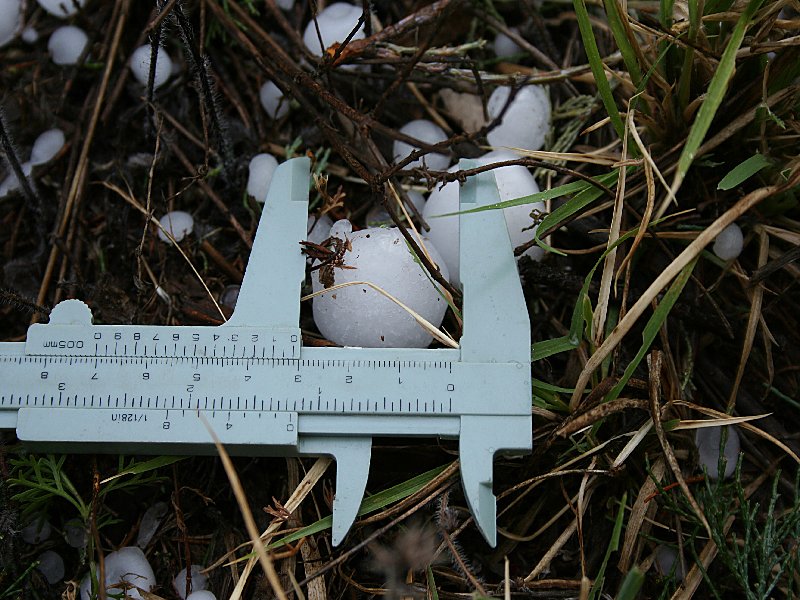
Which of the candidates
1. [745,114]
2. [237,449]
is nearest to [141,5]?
[237,449]

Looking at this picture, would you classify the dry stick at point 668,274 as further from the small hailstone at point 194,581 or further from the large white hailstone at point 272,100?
the large white hailstone at point 272,100

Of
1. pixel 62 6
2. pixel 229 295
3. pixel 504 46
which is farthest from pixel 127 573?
pixel 504 46

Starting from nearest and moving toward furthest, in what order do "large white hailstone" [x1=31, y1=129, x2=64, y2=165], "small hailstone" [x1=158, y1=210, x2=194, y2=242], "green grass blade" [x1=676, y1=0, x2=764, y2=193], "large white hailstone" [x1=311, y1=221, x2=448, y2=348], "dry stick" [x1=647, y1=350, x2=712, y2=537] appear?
1. "green grass blade" [x1=676, y1=0, x2=764, y2=193]
2. "dry stick" [x1=647, y1=350, x2=712, y2=537]
3. "large white hailstone" [x1=311, y1=221, x2=448, y2=348]
4. "small hailstone" [x1=158, y1=210, x2=194, y2=242]
5. "large white hailstone" [x1=31, y1=129, x2=64, y2=165]

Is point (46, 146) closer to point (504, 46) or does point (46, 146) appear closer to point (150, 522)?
point (150, 522)

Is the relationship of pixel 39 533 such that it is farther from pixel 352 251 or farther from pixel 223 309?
pixel 352 251

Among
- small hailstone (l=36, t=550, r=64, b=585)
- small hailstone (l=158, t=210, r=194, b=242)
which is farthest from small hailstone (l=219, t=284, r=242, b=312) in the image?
small hailstone (l=36, t=550, r=64, b=585)

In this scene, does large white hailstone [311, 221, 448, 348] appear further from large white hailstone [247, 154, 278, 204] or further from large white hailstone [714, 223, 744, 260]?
large white hailstone [714, 223, 744, 260]
